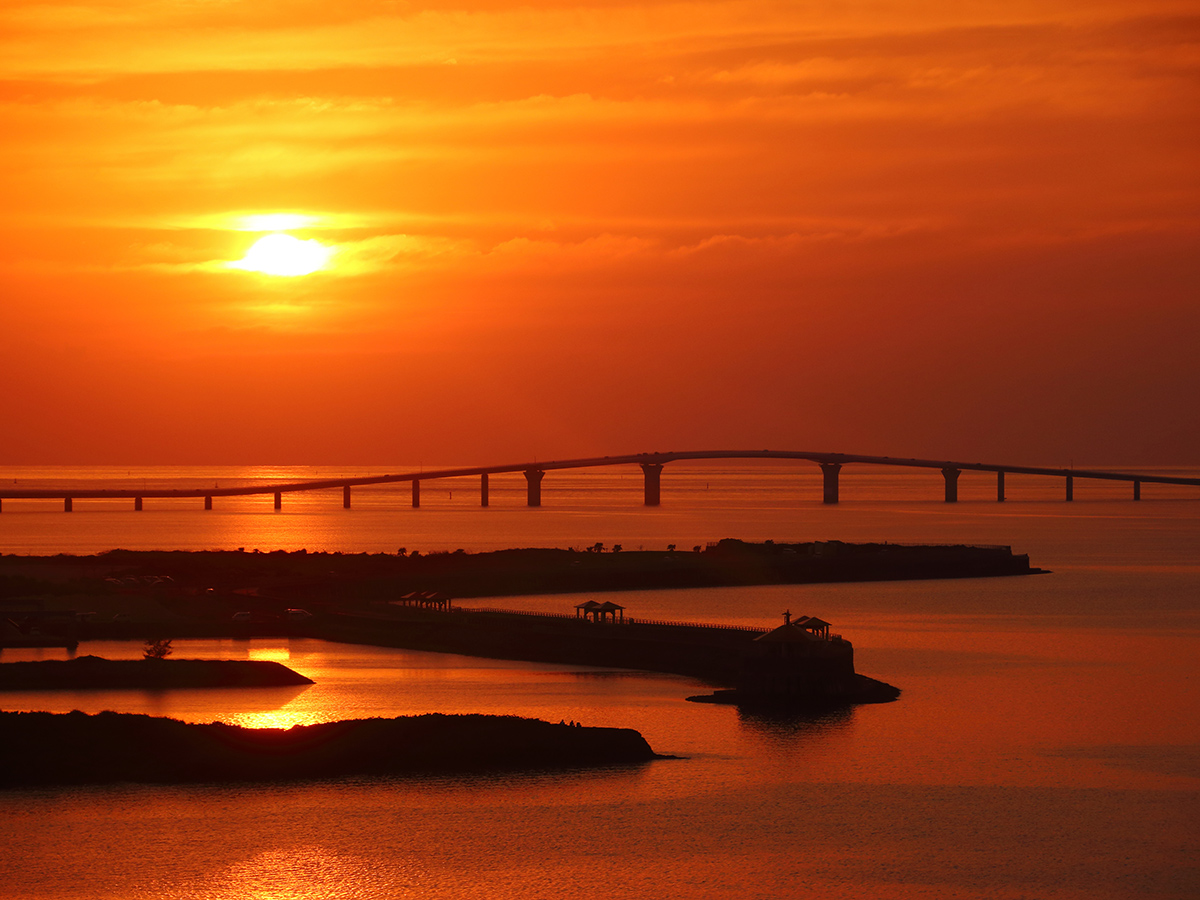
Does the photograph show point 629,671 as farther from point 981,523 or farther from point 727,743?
point 981,523

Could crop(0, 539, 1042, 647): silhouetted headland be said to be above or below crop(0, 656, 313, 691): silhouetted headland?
above

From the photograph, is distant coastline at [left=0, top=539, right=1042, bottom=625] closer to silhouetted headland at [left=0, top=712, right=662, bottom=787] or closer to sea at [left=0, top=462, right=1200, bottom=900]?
sea at [left=0, top=462, right=1200, bottom=900]

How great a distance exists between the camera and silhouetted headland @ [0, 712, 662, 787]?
3638cm

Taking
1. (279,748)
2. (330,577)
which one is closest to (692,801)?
(279,748)

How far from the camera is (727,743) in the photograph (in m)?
40.8

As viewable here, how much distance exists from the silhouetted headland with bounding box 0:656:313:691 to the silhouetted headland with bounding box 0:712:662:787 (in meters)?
12.2

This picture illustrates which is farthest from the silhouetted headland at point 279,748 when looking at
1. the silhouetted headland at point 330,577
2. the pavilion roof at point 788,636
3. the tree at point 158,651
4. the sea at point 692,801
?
the silhouetted headland at point 330,577

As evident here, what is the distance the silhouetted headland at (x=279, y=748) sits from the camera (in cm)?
3638

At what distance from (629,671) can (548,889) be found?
24.1 metres

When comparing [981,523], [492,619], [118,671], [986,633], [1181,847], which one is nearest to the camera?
[1181,847]

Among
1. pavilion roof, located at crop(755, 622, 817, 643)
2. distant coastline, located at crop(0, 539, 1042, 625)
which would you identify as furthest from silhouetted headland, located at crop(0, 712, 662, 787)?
distant coastline, located at crop(0, 539, 1042, 625)

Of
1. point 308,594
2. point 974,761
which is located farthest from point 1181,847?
point 308,594

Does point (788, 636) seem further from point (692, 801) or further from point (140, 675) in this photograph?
point (140, 675)

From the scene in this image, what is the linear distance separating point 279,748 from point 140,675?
1596 cm
